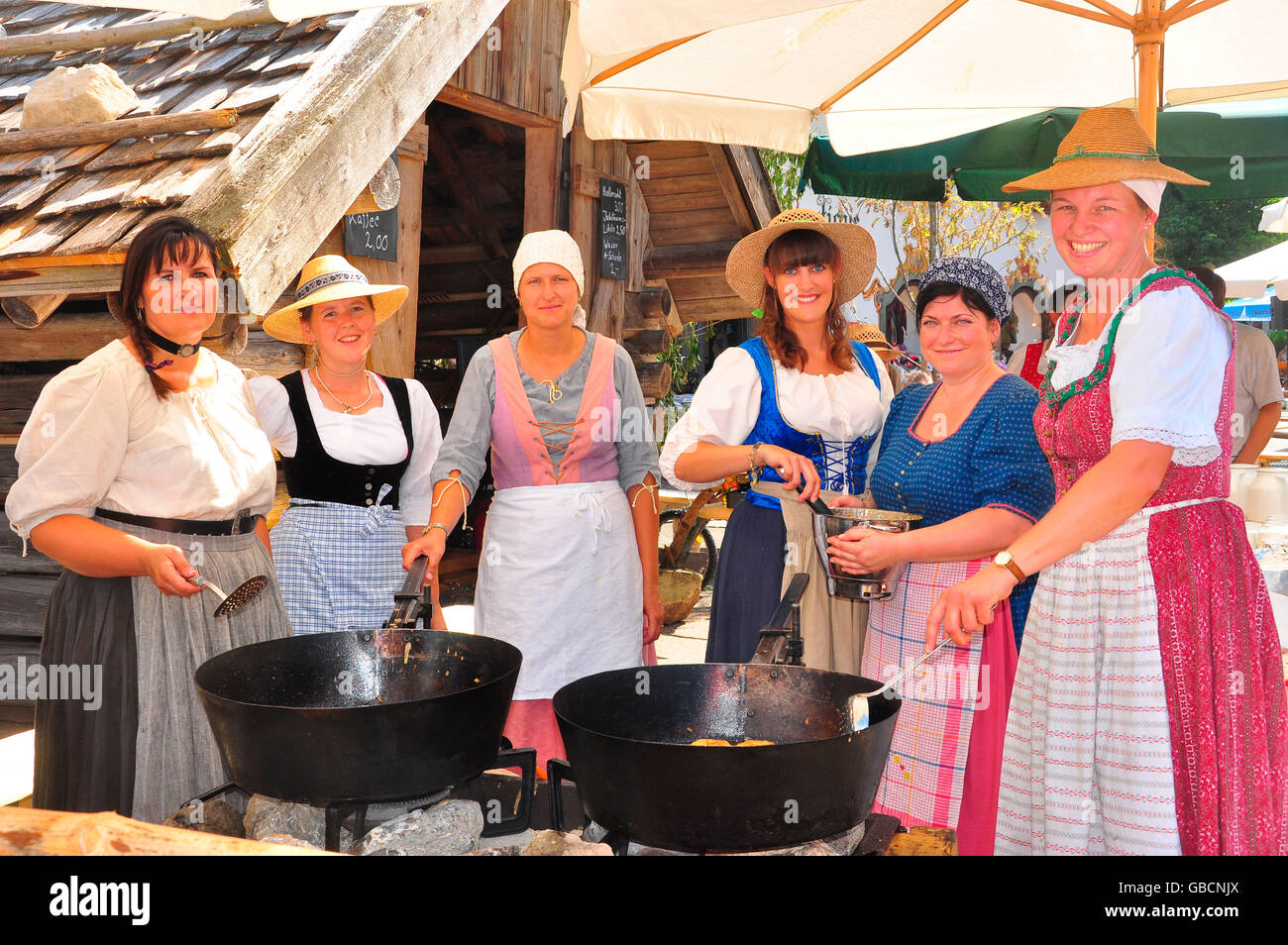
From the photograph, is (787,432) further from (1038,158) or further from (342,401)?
(1038,158)

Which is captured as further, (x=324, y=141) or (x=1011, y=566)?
(x=324, y=141)

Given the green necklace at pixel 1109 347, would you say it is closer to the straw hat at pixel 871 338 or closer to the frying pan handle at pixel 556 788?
the frying pan handle at pixel 556 788

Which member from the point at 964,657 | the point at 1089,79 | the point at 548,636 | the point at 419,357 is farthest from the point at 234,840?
the point at 419,357

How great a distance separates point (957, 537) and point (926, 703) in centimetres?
51

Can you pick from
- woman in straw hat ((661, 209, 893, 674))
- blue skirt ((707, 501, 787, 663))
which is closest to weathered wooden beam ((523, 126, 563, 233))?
woman in straw hat ((661, 209, 893, 674))

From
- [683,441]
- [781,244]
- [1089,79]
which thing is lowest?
[683,441]

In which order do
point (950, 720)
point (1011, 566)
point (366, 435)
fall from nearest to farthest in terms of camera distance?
1. point (1011, 566)
2. point (950, 720)
3. point (366, 435)

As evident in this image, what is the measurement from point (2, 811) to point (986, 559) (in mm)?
2259

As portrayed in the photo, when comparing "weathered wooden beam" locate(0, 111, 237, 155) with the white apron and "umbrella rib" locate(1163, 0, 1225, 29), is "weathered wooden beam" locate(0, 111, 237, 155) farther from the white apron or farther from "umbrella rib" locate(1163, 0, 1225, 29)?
"umbrella rib" locate(1163, 0, 1225, 29)

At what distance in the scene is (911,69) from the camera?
4195 mm

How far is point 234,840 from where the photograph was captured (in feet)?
5.05

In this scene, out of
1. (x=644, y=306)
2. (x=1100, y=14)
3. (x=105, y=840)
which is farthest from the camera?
(x=644, y=306)

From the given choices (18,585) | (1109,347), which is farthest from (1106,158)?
(18,585)
